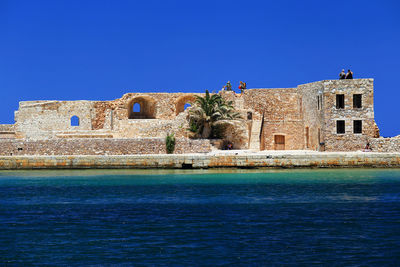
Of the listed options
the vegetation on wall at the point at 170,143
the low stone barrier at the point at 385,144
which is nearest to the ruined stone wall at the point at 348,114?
the low stone barrier at the point at 385,144

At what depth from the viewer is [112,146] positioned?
2902 centimetres

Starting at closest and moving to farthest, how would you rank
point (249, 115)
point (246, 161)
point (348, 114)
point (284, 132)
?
point (246, 161)
point (348, 114)
point (249, 115)
point (284, 132)

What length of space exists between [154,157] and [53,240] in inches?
595

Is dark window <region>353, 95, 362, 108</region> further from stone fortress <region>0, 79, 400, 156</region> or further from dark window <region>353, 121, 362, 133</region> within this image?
dark window <region>353, 121, 362, 133</region>

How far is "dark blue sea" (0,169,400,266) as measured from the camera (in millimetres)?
9914

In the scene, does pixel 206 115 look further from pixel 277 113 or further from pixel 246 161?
pixel 277 113

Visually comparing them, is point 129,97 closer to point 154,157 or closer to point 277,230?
point 154,157

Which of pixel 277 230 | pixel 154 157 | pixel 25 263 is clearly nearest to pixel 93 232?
pixel 25 263

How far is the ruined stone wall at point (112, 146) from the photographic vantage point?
95.3ft

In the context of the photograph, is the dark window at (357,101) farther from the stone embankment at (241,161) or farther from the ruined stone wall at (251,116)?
the stone embankment at (241,161)

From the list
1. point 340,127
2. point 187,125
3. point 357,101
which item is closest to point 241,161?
point 187,125

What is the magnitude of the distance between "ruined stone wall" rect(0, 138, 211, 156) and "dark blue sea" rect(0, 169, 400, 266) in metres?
7.12

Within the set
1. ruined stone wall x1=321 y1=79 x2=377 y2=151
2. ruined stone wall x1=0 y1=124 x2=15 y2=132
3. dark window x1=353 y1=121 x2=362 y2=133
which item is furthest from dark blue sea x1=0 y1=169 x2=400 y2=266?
ruined stone wall x1=0 y1=124 x2=15 y2=132

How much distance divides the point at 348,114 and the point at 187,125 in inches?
369
